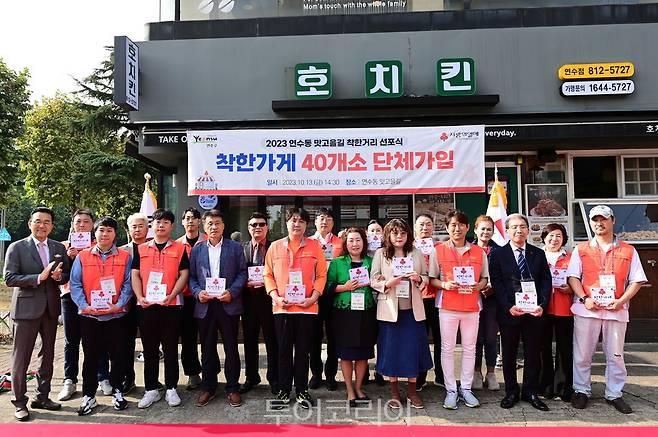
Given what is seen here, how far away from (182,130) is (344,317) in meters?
4.27

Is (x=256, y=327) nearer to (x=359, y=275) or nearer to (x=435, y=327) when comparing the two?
(x=359, y=275)

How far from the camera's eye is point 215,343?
181 inches

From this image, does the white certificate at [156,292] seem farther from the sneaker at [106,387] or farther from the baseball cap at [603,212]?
the baseball cap at [603,212]

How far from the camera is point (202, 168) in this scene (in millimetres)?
6691

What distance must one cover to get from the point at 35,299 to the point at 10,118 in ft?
Result: 28.6

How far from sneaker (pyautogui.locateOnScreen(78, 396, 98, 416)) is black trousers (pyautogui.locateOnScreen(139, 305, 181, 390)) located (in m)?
0.49

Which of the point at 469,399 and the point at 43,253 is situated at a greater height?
the point at 43,253

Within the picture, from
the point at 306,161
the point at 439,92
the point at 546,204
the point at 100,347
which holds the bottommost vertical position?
the point at 100,347

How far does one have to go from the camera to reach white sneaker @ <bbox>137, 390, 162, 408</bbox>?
449 cm

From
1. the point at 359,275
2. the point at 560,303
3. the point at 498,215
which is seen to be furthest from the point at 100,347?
the point at 498,215

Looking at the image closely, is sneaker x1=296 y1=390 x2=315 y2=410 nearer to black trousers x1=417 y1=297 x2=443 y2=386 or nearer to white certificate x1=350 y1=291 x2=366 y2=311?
white certificate x1=350 y1=291 x2=366 y2=311

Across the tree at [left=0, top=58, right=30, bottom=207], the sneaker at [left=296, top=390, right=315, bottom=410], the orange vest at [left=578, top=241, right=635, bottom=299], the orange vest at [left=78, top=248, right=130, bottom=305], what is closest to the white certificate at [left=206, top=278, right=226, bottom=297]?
the orange vest at [left=78, top=248, right=130, bottom=305]

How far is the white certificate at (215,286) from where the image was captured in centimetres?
453

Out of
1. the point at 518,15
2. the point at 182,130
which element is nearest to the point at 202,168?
the point at 182,130
